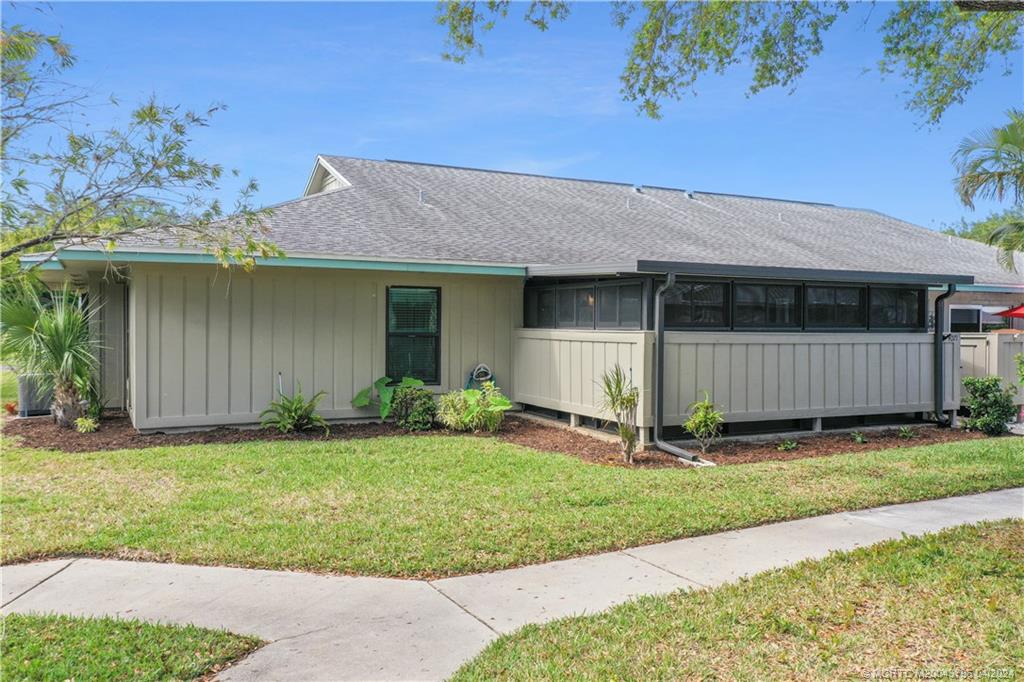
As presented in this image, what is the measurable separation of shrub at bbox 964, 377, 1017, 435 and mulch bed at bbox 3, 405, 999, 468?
19 cm

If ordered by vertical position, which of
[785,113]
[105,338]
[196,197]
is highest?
[785,113]

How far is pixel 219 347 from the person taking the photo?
1020cm

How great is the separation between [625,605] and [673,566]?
88cm

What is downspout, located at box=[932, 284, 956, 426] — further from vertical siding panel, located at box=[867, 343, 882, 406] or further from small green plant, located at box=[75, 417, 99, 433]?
small green plant, located at box=[75, 417, 99, 433]

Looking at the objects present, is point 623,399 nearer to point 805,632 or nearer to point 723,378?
point 723,378

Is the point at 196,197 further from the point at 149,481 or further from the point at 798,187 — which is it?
the point at 798,187

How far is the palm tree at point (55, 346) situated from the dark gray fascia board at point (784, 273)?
7.73m

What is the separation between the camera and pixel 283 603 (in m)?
4.38

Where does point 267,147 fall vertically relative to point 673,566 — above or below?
above

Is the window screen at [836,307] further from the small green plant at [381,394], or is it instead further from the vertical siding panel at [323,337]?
the vertical siding panel at [323,337]

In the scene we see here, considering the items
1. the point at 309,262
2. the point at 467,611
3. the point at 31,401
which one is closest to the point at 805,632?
the point at 467,611

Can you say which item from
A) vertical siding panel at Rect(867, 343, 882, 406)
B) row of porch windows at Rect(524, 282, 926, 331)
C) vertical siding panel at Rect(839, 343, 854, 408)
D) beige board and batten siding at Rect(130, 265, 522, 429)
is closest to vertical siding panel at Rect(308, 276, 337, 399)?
beige board and batten siding at Rect(130, 265, 522, 429)

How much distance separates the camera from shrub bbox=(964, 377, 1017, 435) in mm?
10711

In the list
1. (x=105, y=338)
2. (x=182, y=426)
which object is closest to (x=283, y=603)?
(x=182, y=426)
